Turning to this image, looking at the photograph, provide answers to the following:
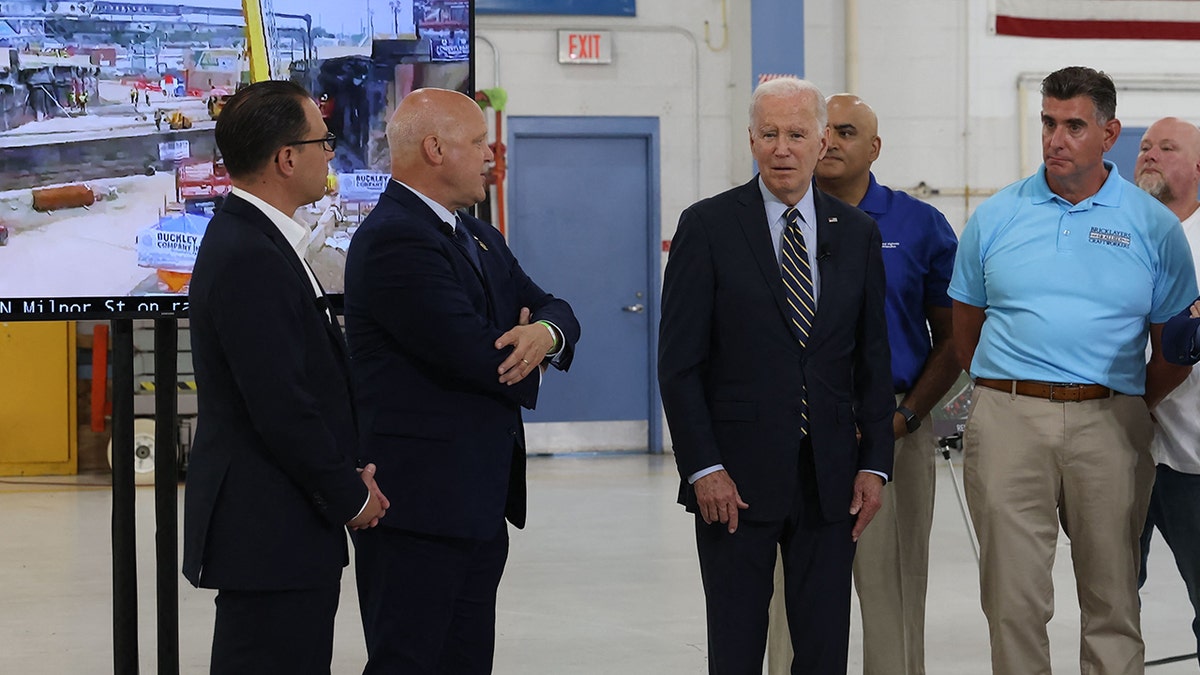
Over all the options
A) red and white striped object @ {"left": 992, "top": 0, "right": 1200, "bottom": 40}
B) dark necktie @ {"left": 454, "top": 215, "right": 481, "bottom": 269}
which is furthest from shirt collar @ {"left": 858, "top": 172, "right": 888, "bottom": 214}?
red and white striped object @ {"left": 992, "top": 0, "right": 1200, "bottom": 40}

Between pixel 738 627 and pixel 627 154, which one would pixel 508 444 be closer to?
pixel 738 627

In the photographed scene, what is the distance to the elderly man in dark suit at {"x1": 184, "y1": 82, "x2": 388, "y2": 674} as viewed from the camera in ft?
7.75

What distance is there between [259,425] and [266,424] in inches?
0.6

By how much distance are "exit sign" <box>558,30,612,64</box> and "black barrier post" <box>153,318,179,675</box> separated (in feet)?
23.1

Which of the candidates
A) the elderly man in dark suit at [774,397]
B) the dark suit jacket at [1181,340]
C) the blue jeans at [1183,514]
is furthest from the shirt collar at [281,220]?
the blue jeans at [1183,514]

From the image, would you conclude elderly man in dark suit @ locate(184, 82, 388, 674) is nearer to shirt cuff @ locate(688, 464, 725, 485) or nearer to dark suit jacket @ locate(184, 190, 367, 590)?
dark suit jacket @ locate(184, 190, 367, 590)

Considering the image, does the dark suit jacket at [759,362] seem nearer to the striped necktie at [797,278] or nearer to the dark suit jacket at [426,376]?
the striped necktie at [797,278]

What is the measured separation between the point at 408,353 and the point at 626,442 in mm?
7622

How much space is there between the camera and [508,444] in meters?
2.92

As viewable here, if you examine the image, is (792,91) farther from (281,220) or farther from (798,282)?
(281,220)

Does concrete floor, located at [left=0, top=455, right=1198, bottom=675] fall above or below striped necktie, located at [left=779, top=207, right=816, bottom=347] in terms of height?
below

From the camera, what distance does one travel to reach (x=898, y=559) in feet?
11.9

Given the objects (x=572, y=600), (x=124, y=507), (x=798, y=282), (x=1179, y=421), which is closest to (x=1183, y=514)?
(x=1179, y=421)

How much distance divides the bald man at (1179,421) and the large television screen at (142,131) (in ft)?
7.04
